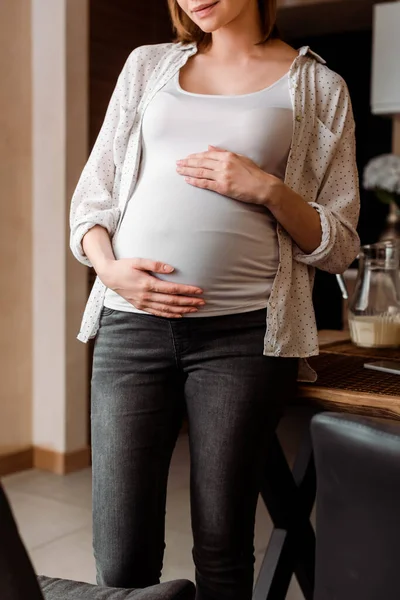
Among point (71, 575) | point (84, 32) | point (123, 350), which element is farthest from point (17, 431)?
point (123, 350)

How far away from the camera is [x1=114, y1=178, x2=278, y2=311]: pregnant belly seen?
124 centimetres

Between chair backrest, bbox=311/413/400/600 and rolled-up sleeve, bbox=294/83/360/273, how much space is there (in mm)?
672

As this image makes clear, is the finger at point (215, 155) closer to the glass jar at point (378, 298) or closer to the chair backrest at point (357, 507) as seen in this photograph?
the chair backrest at point (357, 507)

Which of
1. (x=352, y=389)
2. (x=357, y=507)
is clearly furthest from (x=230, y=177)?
(x=357, y=507)

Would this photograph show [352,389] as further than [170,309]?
Yes

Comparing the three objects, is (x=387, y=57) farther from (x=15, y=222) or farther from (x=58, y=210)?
(x=15, y=222)

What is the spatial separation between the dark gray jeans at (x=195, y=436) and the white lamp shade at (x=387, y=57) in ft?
8.47

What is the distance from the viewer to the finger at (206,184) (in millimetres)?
1223

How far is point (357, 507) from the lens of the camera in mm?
642

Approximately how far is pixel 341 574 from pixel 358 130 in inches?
182

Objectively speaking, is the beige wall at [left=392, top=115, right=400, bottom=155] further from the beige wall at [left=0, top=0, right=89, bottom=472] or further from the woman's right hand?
the woman's right hand

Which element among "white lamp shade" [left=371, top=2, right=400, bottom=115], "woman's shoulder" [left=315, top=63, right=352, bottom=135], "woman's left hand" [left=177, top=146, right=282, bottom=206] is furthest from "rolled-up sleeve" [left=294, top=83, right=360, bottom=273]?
"white lamp shade" [left=371, top=2, right=400, bottom=115]

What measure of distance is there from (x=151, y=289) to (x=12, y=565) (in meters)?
0.62

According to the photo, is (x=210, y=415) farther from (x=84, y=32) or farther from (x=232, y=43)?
(x=84, y=32)
